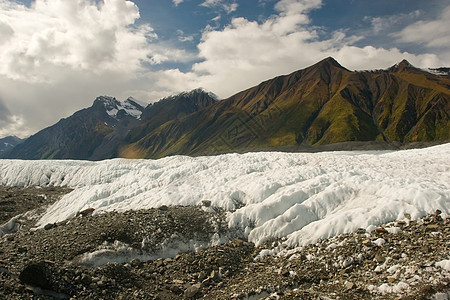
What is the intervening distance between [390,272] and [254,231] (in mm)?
8979

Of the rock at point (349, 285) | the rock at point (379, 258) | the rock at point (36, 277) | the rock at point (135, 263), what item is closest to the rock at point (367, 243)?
the rock at point (379, 258)

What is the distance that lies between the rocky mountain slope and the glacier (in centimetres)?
118

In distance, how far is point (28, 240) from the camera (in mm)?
19672

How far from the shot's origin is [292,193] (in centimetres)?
2189

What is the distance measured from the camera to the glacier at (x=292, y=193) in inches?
691

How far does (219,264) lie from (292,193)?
836 centimetres

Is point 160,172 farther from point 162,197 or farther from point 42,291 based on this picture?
point 42,291

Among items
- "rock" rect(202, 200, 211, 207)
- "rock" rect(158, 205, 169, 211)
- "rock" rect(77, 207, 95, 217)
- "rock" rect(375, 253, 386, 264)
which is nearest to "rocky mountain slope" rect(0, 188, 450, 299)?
"rock" rect(375, 253, 386, 264)

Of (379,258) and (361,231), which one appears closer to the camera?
(379,258)

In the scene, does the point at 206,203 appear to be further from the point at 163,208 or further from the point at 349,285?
the point at 349,285

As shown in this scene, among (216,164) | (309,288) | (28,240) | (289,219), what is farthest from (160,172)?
(309,288)

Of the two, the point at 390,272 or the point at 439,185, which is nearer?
the point at 390,272

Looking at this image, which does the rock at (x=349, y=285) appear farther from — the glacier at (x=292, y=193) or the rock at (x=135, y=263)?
the rock at (x=135, y=263)

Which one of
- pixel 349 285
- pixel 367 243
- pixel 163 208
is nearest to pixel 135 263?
pixel 163 208
